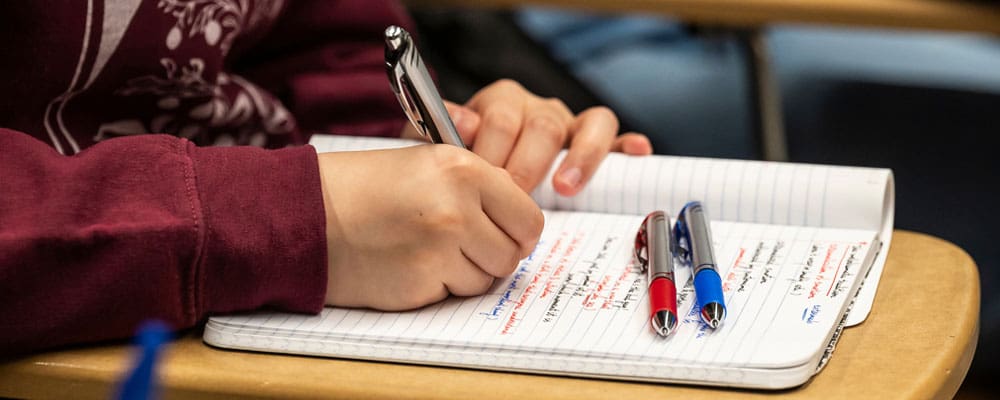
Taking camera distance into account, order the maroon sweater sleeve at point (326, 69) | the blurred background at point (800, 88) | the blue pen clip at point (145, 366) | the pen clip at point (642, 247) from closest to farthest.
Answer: the blue pen clip at point (145, 366), the pen clip at point (642, 247), the maroon sweater sleeve at point (326, 69), the blurred background at point (800, 88)

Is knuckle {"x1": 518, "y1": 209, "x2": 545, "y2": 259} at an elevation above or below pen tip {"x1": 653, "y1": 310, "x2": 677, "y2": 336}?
above

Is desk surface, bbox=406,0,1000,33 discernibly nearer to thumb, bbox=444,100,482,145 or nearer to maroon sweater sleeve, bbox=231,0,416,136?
maroon sweater sleeve, bbox=231,0,416,136

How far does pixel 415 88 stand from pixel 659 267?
14 cm

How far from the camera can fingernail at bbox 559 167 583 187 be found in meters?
0.62

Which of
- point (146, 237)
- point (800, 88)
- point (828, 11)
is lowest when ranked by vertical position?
point (800, 88)

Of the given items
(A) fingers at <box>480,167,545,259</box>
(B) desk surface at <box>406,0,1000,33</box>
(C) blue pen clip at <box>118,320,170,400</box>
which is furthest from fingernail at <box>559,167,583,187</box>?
(B) desk surface at <box>406,0,1000,33</box>

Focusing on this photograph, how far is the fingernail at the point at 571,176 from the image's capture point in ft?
2.03

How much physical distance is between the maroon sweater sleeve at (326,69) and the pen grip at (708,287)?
1.08 feet

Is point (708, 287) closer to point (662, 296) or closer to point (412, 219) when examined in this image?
point (662, 296)

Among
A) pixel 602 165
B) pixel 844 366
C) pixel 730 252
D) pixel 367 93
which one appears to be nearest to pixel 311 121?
pixel 367 93

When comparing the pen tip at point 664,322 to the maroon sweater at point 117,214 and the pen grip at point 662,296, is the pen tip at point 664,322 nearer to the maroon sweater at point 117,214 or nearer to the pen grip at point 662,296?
the pen grip at point 662,296

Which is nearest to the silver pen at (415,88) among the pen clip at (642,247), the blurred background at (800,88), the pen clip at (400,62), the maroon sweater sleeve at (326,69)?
the pen clip at (400,62)

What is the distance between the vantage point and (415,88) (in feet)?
1.65

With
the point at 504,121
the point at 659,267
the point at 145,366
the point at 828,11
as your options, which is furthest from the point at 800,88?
the point at 145,366
